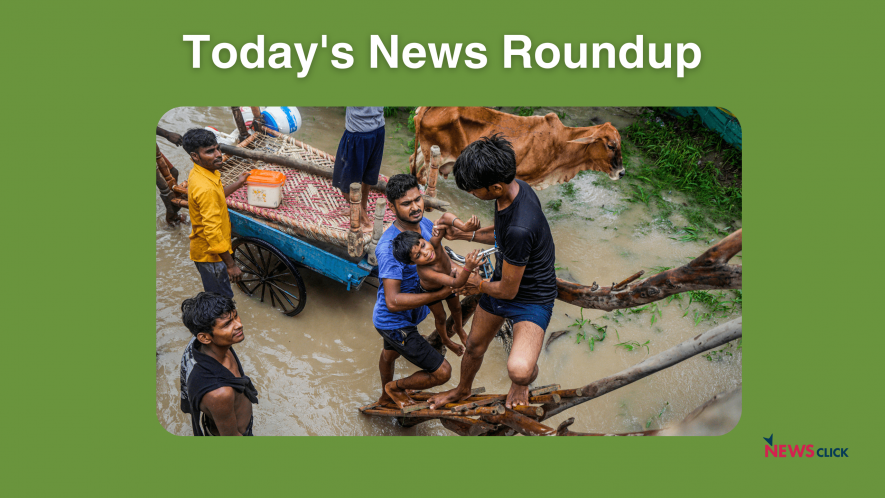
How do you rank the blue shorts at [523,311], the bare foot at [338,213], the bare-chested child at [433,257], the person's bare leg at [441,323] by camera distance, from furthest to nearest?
the bare foot at [338,213] → the person's bare leg at [441,323] → the blue shorts at [523,311] → the bare-chested child at [433,257]

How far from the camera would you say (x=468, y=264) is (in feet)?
10.2

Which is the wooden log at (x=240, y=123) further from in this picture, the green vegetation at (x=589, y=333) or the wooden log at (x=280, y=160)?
the green vegetation at (x=589, y=333)

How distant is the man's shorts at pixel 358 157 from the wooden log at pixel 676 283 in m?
2.08

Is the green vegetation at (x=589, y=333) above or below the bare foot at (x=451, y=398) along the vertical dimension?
above

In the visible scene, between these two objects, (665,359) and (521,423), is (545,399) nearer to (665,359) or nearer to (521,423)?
(521,423)

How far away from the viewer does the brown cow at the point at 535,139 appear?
6512mm

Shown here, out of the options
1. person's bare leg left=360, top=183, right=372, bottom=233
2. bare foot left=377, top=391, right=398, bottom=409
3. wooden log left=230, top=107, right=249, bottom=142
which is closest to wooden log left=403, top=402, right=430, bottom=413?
bare foot left=377, top=391, right=398, bottom=409

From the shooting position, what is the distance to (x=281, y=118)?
647 cm

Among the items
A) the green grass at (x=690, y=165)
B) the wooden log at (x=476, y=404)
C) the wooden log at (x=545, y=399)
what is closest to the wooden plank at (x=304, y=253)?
the wooden log at (x=476, y=404)

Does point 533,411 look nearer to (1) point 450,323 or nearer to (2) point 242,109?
(1) point 450,323

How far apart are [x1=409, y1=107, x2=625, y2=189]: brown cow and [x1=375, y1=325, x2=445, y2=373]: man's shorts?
3.30 meters

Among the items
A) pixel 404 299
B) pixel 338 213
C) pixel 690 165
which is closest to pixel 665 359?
pixel 404 299

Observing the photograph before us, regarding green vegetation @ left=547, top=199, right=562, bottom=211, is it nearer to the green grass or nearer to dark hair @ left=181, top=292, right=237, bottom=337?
the green grass

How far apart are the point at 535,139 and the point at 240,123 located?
10.8 ft
